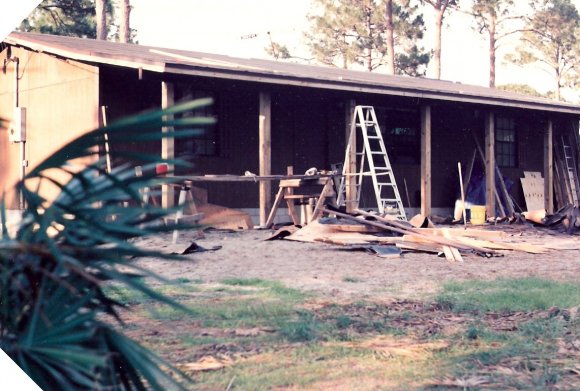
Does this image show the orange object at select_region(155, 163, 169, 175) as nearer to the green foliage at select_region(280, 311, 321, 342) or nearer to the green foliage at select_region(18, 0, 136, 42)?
the green foliage at select_region(280, 311, 321, 342)

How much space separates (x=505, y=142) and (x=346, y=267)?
1025 cm

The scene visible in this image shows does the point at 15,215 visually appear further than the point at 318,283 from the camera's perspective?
No

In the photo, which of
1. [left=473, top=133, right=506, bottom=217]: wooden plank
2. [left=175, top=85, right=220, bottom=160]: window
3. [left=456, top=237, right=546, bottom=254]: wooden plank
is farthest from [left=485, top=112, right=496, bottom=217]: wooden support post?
[left=456, top=237, right=546, bottom=254]: wooden plank

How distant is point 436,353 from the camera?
3.52 m

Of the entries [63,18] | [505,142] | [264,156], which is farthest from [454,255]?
[505,142]

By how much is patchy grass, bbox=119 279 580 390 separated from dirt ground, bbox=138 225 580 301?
0.51 m

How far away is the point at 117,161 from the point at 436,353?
2.66 metres

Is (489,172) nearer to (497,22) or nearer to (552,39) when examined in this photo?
(497,22)

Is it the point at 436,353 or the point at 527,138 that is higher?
the point at 527,138

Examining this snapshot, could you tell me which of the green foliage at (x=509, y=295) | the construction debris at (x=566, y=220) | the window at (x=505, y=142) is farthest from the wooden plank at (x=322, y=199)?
the window at (x=505, y=142)

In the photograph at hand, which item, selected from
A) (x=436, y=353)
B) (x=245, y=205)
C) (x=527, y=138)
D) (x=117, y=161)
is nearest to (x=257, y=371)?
(x=436, y=353)

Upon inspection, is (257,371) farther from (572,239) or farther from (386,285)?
(572,239)

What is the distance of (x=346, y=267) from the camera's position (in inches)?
274

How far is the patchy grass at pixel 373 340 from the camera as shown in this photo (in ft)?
10.00
